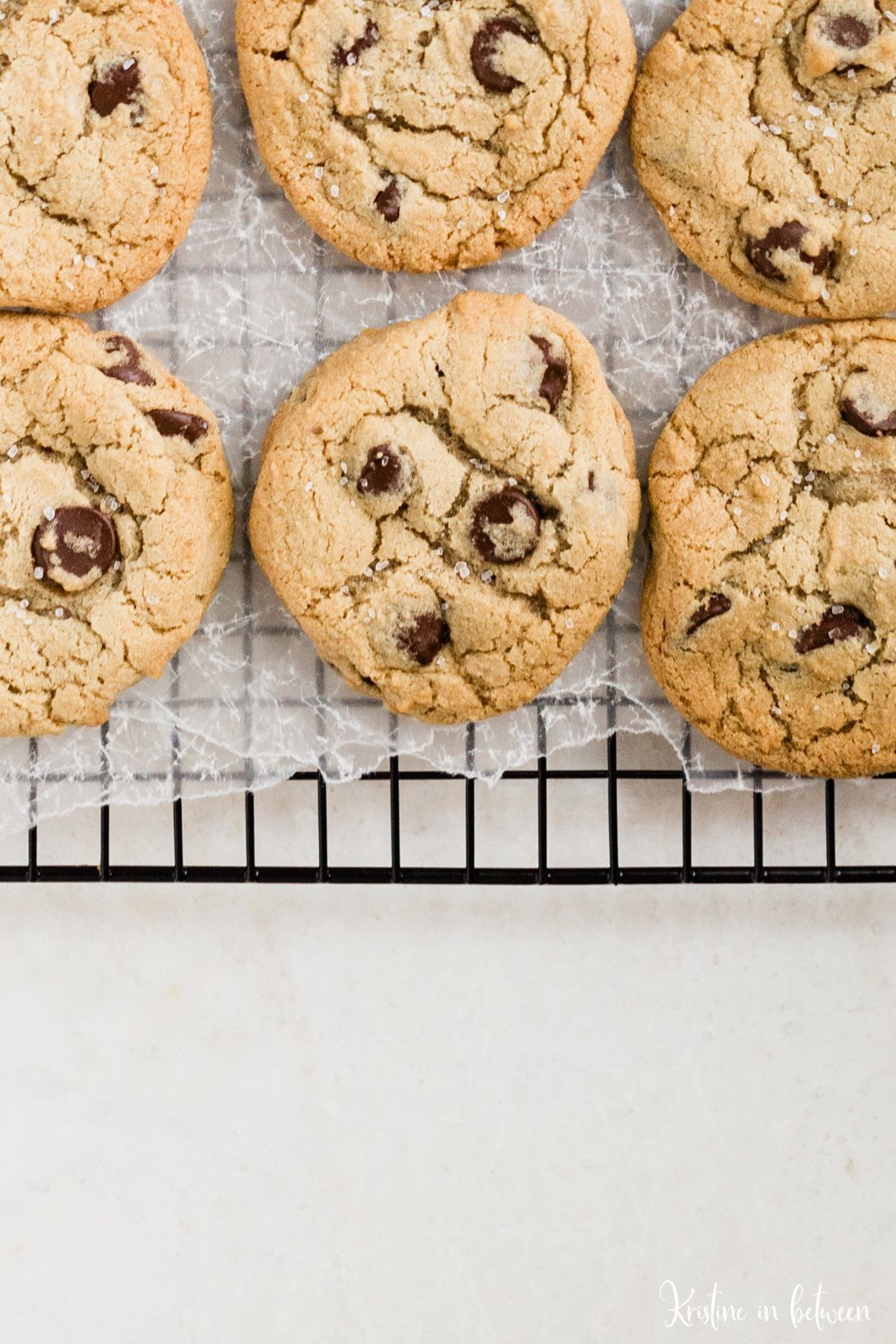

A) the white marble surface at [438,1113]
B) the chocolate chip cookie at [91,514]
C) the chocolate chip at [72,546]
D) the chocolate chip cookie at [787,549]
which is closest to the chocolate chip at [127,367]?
the chocolate chip cookie at [91,514]

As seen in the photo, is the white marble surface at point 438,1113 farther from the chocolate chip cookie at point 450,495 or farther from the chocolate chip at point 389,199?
the chocolate chip at point 389,199

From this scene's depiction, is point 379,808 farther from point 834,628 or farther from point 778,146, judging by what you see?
point 778,146

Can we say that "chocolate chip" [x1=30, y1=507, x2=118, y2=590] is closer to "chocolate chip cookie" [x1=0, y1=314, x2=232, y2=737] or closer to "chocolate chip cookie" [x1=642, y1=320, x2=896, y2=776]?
"chocolate chip cookie" [x1=0, y1=314, x2=232, y2=737]

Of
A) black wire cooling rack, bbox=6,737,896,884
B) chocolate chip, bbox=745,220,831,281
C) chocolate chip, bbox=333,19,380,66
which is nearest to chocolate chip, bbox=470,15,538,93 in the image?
chocolate chip, bbox=333,19,380,66

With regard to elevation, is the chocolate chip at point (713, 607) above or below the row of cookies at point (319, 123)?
below

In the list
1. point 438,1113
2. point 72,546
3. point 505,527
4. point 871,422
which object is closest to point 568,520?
point 505,527

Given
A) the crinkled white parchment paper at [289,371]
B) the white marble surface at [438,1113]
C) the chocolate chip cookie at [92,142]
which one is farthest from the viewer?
the white marble surface at [438,1113]
